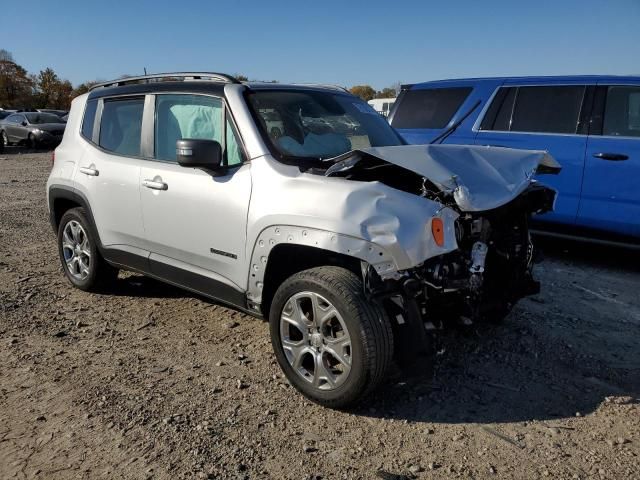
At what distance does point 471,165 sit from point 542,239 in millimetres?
4075

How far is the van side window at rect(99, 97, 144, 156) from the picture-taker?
14.1 feet

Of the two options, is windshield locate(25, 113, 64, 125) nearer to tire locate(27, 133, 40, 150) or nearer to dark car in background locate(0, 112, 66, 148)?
dark car in background locate(0, 112, 66, 148)

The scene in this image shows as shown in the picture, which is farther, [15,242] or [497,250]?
[15,242]

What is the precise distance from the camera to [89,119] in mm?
4828

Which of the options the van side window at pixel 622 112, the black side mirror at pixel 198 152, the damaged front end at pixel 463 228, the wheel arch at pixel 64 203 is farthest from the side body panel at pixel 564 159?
the wheel arch at pixel 64 203

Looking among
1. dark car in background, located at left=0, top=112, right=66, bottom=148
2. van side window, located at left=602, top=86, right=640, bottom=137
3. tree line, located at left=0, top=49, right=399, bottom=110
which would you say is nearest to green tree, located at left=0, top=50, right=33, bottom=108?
tree line, located at left=0, top=49, right=399, bottom=110

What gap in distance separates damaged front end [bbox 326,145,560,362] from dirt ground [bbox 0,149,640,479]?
Result: 37cm

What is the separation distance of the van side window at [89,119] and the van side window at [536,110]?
419cm

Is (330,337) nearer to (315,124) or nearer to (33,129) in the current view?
(315,124)

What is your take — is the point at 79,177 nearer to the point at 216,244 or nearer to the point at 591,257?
the point at 216,244

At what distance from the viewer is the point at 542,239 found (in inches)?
271

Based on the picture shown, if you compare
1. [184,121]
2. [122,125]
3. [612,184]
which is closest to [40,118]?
[122,125]

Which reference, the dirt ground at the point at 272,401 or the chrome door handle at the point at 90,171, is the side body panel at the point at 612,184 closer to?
the dirt ground at the point at 272,401

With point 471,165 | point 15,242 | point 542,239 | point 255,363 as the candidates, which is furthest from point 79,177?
point 542,239
